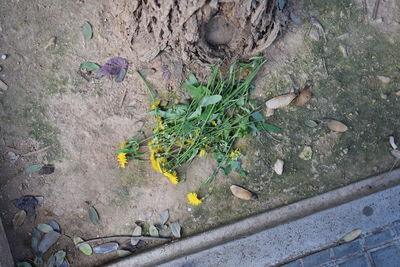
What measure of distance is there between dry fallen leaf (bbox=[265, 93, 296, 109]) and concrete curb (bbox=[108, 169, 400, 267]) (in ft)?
2.21

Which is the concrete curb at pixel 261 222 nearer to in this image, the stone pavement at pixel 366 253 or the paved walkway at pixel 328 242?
the paved walkway at pixel 328 242

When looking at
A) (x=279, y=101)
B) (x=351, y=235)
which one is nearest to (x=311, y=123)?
(x=279, y=101)

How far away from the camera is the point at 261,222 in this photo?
2.79 m

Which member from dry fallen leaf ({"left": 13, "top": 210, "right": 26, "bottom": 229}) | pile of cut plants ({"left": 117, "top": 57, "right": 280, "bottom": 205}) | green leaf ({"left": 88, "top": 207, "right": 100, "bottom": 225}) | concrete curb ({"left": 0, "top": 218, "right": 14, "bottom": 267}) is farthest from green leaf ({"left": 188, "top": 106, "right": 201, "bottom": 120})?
concrete curb ({"left": 0, "top": 218, "right": 14, "bottom": 267})

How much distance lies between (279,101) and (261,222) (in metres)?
0.82

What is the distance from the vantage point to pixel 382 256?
9.35 feet

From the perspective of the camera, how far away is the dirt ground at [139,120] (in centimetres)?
270

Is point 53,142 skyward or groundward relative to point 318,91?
groundward

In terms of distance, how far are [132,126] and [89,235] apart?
77 cm

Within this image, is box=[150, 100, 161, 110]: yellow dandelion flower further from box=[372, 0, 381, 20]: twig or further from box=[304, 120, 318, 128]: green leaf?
box=[372, 0, 381, 20]: twig

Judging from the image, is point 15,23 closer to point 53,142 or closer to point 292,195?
point 53,142

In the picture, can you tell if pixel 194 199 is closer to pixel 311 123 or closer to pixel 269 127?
pixel 269 127

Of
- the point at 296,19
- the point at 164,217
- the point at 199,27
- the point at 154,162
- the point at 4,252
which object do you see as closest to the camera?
the point at 199,27

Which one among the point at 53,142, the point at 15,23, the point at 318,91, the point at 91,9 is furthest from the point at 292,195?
the point at 15,23
